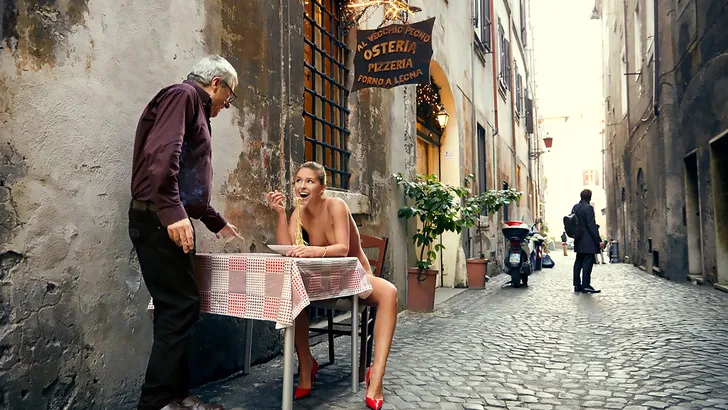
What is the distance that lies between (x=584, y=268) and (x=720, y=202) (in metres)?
2.31

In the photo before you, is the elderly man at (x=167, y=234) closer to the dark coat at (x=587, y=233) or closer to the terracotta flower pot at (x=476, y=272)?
the terracotta flower pot at (x=476, y=272)

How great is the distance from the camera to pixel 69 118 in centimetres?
258

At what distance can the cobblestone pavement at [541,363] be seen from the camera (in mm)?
3230

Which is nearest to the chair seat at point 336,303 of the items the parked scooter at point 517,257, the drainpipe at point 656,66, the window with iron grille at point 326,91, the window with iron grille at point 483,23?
the window with iron grille at point 326,91

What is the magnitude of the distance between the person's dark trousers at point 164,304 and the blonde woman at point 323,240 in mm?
796

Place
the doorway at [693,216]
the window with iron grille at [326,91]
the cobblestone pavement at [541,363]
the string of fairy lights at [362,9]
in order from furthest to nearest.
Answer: the doorway at [693,216] → the string of fairy lights at [362,9] → the window with iron grille at [326,91] → the cobblestone pavement at [541,363]

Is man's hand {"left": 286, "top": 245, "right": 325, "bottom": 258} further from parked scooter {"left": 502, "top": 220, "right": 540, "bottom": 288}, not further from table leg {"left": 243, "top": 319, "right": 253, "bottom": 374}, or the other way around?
parked scooter {"left": 502, "top": 220, "right": 540, "bottom": 288}

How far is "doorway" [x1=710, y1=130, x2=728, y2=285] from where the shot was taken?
8.80 metres

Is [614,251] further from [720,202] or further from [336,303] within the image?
[336,303]

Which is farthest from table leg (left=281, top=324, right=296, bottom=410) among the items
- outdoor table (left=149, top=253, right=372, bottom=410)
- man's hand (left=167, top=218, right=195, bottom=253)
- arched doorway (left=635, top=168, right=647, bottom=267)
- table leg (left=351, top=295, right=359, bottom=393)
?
arched doorway (left=635, top=168, right=647, bottom=267)

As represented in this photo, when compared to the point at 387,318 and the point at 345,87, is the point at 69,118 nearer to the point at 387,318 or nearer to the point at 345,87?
the point at 387,318

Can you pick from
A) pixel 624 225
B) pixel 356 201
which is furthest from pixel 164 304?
pixel 624 225

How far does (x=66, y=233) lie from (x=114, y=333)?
58 centimetres

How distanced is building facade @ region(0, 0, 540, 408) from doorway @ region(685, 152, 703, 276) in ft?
23.4
